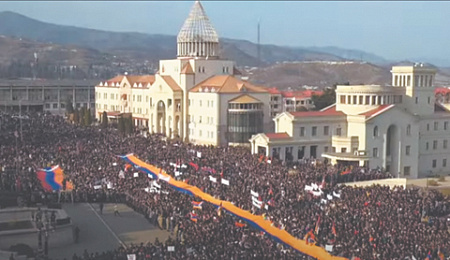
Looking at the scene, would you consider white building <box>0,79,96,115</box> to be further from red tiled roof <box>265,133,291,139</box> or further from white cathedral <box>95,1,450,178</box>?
red tiled roof <box>265,133,291,139</box>

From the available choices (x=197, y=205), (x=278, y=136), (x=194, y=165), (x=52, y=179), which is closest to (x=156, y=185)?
(x=197, y=205)

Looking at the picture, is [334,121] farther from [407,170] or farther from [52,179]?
[52,179]

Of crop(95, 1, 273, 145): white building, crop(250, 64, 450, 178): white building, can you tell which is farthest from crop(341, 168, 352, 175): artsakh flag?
crop(95, 1, 273, 145): white building

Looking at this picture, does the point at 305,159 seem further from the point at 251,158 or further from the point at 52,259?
the point at 52,259

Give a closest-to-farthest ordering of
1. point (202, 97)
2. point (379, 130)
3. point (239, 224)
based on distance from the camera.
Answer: point (239, 224) → point (379, 130) → point (202, 97)

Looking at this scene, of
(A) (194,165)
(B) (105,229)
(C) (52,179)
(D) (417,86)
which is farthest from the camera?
(D) (417,86)

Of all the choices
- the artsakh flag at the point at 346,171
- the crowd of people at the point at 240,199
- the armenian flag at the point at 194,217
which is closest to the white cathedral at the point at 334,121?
the crowd of people at the point at 240,199

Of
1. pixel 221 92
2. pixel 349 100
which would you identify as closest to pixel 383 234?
pixel 349 100
